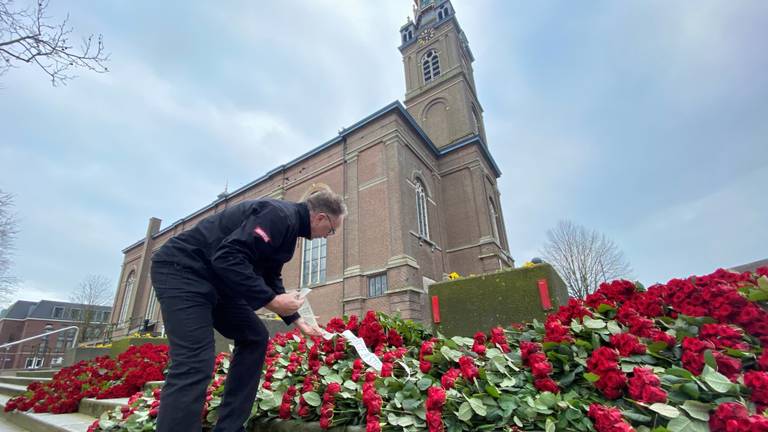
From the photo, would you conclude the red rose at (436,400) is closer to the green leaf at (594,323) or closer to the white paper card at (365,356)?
the white paper card at (365,356)

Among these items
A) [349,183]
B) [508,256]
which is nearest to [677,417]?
[349,183]

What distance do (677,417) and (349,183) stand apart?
52.4 feet

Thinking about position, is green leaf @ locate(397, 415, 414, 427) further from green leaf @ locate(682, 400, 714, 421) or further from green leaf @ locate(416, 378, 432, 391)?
green leaf @ locate(682, 400, 714, 421)

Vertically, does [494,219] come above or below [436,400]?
above

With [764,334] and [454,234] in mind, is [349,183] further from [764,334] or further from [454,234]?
[764,334]

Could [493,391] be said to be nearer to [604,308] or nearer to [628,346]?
[628,346]

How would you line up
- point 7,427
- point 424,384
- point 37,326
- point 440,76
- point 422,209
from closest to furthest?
point 424,384
point 7,427
point 422,209
point 440,76
point 37,326

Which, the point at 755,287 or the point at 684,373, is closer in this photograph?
the point at 684,373

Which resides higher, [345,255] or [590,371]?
[345,255]

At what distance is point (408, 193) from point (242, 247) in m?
14.3

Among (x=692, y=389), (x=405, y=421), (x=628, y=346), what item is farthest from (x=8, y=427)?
(x=692, y=389)

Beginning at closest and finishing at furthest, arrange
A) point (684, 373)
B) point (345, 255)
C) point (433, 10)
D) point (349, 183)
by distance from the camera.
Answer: point (684, 373), point (345, 255), point (349, 183), point (433, 10)

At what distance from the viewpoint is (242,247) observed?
188cm

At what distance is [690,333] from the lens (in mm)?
1941
